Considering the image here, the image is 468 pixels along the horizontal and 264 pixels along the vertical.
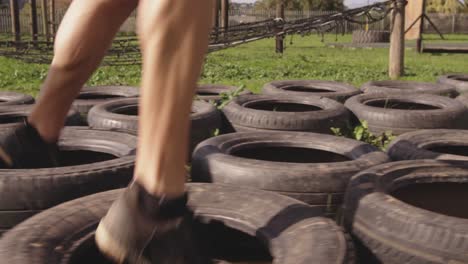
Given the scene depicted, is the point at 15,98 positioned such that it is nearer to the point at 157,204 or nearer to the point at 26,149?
the point at 26,149

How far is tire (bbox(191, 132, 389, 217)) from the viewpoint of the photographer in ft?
7.64

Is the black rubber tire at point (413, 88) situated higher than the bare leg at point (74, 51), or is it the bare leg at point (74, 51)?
the bare leg at point (74, 51)

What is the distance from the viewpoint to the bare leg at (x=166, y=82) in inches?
53.9

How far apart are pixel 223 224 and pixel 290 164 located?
59 cm

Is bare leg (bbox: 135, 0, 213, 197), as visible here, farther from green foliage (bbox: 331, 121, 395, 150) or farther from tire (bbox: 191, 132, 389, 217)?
green foliage (bbox: 331, 121, 395, 150)

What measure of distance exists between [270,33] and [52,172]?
724 cm

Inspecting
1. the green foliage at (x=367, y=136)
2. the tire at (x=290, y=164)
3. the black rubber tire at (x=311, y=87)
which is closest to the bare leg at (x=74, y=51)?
the tire at (x=290, y=164)

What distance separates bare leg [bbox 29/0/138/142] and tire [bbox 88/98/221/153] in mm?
1444

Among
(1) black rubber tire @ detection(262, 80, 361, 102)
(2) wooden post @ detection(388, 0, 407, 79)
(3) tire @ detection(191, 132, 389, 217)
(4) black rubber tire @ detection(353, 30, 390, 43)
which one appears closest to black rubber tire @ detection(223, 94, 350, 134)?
(3) tire @ detection(191, 132, 389, 217)

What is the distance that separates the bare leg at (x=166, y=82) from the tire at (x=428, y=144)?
69.6 inches

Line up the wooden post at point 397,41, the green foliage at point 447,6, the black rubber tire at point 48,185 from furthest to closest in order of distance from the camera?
the green foliage at point 447,6
the wooden post at point 397,41
the black rubber tire at point 48,185

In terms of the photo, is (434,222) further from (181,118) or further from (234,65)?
(234,65)

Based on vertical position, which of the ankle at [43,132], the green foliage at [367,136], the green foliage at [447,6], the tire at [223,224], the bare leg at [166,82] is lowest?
the green foliage at [367,136]

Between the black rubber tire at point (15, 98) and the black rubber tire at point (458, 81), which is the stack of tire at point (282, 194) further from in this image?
the black rubber tire at point (458, 81)
